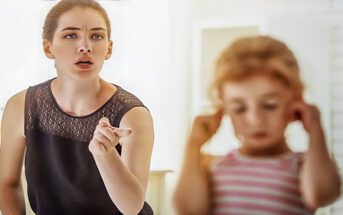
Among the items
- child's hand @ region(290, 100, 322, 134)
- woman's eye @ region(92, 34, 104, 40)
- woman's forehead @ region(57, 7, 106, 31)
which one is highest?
woman's forehead @ region(57, 7, 106, 31)

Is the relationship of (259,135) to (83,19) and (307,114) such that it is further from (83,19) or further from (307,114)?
(83,19)

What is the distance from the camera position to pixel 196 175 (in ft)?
3.14

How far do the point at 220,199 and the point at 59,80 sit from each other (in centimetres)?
55

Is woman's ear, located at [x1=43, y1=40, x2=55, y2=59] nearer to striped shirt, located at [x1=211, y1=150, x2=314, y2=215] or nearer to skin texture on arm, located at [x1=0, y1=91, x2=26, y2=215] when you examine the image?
skin texture on arm, located at [x1=0, y1=91, x2=26, y2=215]

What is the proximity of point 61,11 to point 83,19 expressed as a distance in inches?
2.5

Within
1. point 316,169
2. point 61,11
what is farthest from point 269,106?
point 61,11

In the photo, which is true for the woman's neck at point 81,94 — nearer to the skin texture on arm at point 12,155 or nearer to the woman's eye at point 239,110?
the skin texture on arm at point 12,155

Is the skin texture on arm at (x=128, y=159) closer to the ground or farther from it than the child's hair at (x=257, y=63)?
closer to the ground

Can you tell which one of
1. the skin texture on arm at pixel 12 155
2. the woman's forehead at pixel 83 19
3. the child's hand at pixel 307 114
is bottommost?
the skin texture on arm at pixel 12 155

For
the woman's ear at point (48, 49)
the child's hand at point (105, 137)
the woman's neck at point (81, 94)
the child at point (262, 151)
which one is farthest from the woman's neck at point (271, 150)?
the woman's ear at point (48, 49)

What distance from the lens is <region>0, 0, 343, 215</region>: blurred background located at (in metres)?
0.93

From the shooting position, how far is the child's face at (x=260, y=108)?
91 centimetres

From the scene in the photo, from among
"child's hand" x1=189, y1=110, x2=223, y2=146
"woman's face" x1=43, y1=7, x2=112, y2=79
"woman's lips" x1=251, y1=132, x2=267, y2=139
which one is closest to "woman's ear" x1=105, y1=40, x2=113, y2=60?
"woman's face" x1=43, y1=7, x2=112, y2=79

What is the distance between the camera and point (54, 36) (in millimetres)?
1284
